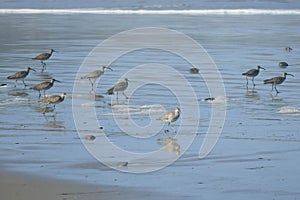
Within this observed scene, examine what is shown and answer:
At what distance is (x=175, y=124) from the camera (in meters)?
11.9

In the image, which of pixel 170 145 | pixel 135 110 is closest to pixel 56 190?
pixel 170 145

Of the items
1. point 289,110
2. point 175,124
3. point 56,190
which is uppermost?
point 289,110

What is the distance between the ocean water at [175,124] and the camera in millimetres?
8469

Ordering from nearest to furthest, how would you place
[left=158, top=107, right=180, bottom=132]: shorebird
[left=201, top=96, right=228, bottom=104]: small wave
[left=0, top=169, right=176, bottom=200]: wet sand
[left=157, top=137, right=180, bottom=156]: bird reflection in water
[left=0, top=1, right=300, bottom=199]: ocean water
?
[left=0, top=169, right=176, bottom=200]: wet sand < [left=0, top=1, right=300, bottom=199]: ocean water < [left=157, top=137, right=180, bottom=156]: bird reflection in water < [left=158, top=107, right=180, bottom=132]: shorebird < [left=201, top=96, right=228, bottom=104]: small wave

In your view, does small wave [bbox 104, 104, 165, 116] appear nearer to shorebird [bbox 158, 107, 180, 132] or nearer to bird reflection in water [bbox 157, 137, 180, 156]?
shorebird [bbox 158, 107, 180, 132]

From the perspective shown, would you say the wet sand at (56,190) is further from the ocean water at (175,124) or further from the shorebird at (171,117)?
the shorebird at (171,117)

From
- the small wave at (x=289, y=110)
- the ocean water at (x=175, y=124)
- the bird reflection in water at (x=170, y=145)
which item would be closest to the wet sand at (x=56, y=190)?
the ocean water at (x=175, y=124)

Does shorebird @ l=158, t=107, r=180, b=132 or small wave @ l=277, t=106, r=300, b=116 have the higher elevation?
small wave @ l=277, t=106, r=300, b=116

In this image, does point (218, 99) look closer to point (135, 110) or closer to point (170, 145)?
point (135, 110)

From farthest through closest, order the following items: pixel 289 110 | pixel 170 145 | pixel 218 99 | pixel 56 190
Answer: pixel 218 99
pixel 289 110
pixel 170 145
pixel 56 190

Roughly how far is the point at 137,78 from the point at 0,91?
320 cm

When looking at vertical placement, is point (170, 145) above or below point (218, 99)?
below

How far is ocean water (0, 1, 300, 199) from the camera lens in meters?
8.47

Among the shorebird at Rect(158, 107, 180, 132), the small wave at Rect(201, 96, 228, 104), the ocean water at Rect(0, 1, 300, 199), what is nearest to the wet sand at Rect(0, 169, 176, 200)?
the ocean water at Rect(0, 1, 300, 199)
